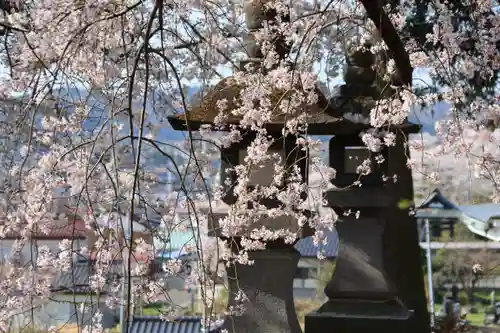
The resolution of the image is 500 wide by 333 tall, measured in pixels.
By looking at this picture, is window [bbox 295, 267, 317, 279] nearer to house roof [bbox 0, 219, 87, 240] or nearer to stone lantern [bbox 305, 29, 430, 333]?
Result: stone lantern [bbox 305, 29, 430, 333]

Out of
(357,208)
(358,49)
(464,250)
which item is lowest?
(464,250)

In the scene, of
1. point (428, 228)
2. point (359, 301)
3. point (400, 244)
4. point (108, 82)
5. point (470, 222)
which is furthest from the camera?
point (428, 228)

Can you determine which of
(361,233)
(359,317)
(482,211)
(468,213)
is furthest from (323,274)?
(359,317)

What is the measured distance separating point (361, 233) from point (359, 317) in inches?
22.5

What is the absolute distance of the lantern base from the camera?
3.71 m

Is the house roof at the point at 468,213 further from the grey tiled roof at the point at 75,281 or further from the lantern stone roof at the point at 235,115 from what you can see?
the grey tiled roof at the point at 75,281

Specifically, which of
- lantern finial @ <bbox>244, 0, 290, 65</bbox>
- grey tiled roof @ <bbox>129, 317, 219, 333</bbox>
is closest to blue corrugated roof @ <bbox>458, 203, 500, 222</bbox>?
grey tiled roof @ <bbox>129, 317, 219, 333</bbox>

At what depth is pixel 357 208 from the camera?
13.0 feet

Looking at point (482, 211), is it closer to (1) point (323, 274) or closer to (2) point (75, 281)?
(1) point (323, 274)

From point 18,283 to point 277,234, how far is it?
3.69ft

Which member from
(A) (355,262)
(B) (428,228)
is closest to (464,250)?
(B) (428,228)

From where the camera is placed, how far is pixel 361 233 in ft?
13.5

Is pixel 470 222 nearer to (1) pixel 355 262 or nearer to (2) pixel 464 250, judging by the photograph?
(2) pixel 464 250

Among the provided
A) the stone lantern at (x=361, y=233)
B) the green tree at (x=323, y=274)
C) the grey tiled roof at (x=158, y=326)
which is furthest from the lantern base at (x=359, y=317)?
the green tree at (x=323, y=274)
